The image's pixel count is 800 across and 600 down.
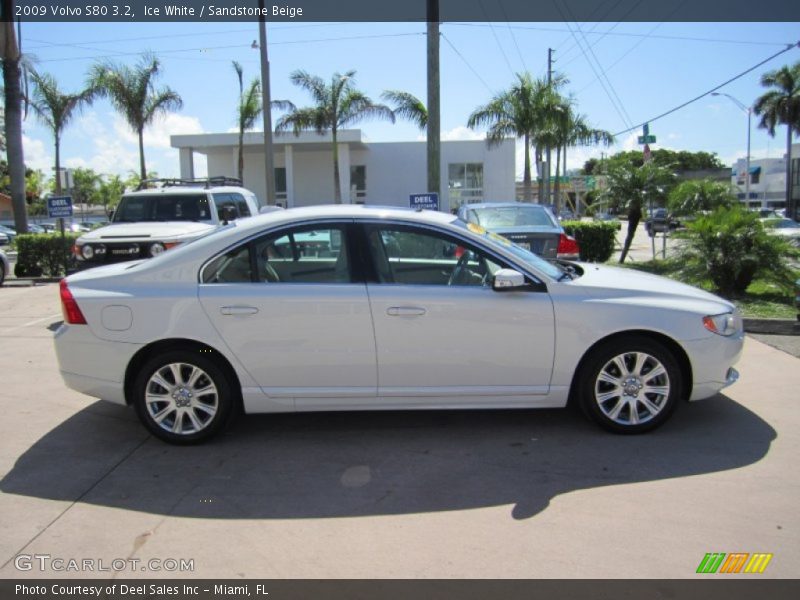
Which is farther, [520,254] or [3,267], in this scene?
[3,267]

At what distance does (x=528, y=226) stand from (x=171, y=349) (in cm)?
708

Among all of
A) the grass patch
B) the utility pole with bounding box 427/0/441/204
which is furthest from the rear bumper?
the utility pole with bounding box 427/0/441/204

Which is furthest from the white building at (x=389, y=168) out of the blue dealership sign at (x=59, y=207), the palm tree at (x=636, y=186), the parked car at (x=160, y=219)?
the parked car at (x=160, y=219)

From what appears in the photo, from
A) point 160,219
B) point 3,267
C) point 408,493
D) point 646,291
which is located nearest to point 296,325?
point 408,493

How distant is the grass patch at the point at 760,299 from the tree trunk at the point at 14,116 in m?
17.5

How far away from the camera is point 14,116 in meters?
18.7

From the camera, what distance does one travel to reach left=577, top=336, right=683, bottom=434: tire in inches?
187

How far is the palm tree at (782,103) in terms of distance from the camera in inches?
1951

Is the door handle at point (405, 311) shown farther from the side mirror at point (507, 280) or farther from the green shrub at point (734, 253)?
the green shrub at point (734, 253)

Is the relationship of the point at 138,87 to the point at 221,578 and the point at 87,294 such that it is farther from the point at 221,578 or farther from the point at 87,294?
the point at 221,578

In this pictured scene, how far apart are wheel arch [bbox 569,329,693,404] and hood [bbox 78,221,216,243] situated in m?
5.96

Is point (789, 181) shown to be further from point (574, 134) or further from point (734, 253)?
point (734, 253)

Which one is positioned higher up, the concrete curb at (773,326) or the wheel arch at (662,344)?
the wheel arch at (662,344)

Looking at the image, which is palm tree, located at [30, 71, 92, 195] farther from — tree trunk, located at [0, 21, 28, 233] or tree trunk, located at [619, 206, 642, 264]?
tree trunk, located at [619, 206, 642, 264]
